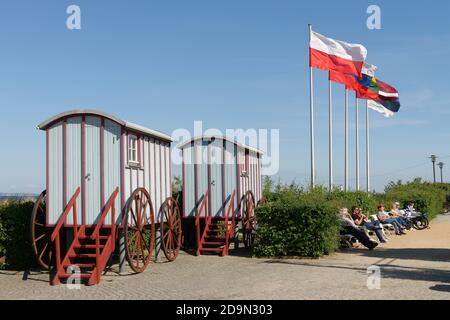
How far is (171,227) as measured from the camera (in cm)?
1675

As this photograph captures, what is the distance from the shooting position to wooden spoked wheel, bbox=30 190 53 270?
45.0 feet

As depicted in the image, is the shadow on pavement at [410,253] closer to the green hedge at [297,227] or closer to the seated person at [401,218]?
the green hedge at [297,227]

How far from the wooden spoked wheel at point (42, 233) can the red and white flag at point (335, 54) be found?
13.9 metres

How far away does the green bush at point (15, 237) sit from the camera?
1405cm

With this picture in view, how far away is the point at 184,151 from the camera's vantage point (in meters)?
18.0

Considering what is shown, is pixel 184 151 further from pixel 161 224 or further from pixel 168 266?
pixel 168 266

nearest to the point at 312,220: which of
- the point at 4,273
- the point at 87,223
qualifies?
the point at 87,223

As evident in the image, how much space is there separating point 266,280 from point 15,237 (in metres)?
6.10

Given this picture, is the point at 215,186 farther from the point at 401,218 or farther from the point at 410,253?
the point at 401,218

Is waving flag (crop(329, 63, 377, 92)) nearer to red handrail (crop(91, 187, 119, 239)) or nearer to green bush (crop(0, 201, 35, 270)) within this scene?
red handrail (crop(91, 187, 119, 239))

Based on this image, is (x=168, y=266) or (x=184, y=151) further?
(x=184, y=151)

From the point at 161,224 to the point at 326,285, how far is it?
6.11 metres

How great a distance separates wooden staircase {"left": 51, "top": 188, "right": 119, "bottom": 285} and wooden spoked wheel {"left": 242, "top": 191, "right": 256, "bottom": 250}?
5120mm

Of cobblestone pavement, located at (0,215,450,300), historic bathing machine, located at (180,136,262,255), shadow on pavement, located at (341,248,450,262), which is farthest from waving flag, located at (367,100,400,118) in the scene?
cobblestone pavement, located at (0,215,450,300)
